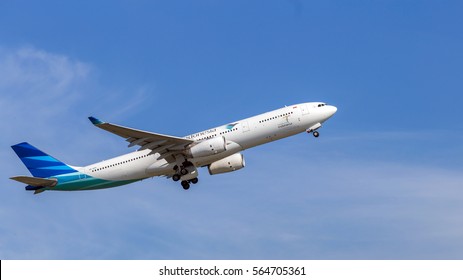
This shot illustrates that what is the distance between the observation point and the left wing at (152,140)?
59.7 m

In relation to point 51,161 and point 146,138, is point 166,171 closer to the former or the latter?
point 146,138

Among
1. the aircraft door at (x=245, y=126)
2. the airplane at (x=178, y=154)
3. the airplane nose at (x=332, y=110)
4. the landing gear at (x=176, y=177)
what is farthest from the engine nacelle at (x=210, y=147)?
the airplane nose at (x=332, y=110)

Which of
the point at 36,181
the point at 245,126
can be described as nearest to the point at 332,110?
the point at 245,126

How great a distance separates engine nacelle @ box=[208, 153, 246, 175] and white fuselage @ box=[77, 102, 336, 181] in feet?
3.77

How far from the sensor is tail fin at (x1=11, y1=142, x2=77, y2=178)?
220ft

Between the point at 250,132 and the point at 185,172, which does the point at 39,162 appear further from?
the point at 250,132

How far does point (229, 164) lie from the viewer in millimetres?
65125

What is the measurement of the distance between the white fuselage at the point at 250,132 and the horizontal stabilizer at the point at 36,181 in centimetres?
592

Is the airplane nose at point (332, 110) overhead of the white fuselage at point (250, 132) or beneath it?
overhead

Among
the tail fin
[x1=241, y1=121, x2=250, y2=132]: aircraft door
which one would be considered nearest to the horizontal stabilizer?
the tail fin

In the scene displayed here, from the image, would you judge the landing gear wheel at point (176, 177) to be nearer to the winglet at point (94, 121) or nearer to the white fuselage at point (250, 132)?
the white fuselage at point (250, 132)

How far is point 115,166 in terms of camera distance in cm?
6500
